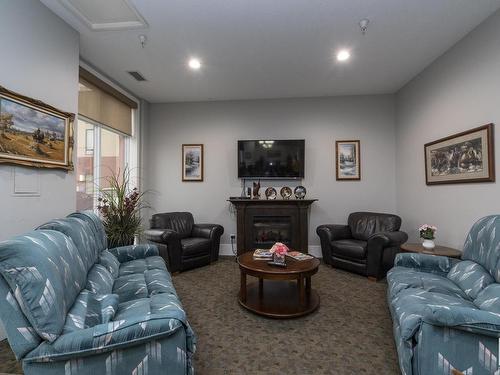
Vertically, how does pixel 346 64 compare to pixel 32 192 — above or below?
above

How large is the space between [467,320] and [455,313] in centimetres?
6

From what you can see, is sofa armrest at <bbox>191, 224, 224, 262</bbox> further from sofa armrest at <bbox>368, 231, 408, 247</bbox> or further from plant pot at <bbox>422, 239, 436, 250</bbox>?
plant pot at <bbox>422, 239, 436, 250</bbox>

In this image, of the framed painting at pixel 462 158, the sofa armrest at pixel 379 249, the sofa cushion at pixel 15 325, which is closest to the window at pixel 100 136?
the sofa cushion at pixel 15 325

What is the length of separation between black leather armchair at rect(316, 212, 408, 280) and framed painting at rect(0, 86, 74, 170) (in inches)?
141

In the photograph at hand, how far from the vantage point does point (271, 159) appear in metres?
4.68

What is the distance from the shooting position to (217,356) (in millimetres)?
1905

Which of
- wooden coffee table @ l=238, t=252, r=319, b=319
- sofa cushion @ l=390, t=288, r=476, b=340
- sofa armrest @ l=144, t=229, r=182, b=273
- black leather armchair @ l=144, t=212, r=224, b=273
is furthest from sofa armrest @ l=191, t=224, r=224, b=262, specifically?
sofa cushion @ l=390, t=288, r=476, b=340

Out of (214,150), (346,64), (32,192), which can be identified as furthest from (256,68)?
(32,192)

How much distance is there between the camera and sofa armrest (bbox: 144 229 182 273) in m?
3.64

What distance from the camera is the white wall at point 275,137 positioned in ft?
15.3

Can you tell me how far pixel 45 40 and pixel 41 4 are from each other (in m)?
0.30

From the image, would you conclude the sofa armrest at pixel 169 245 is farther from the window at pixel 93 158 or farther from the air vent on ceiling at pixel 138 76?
the air vent on ceiling at pixel 138 76

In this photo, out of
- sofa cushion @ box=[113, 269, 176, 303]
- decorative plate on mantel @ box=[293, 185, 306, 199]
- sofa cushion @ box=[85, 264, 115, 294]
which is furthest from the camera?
decorative plate on mantel @ box=[293, 185, 306, 199]

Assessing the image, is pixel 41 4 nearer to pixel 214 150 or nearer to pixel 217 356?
pixel 214 150
